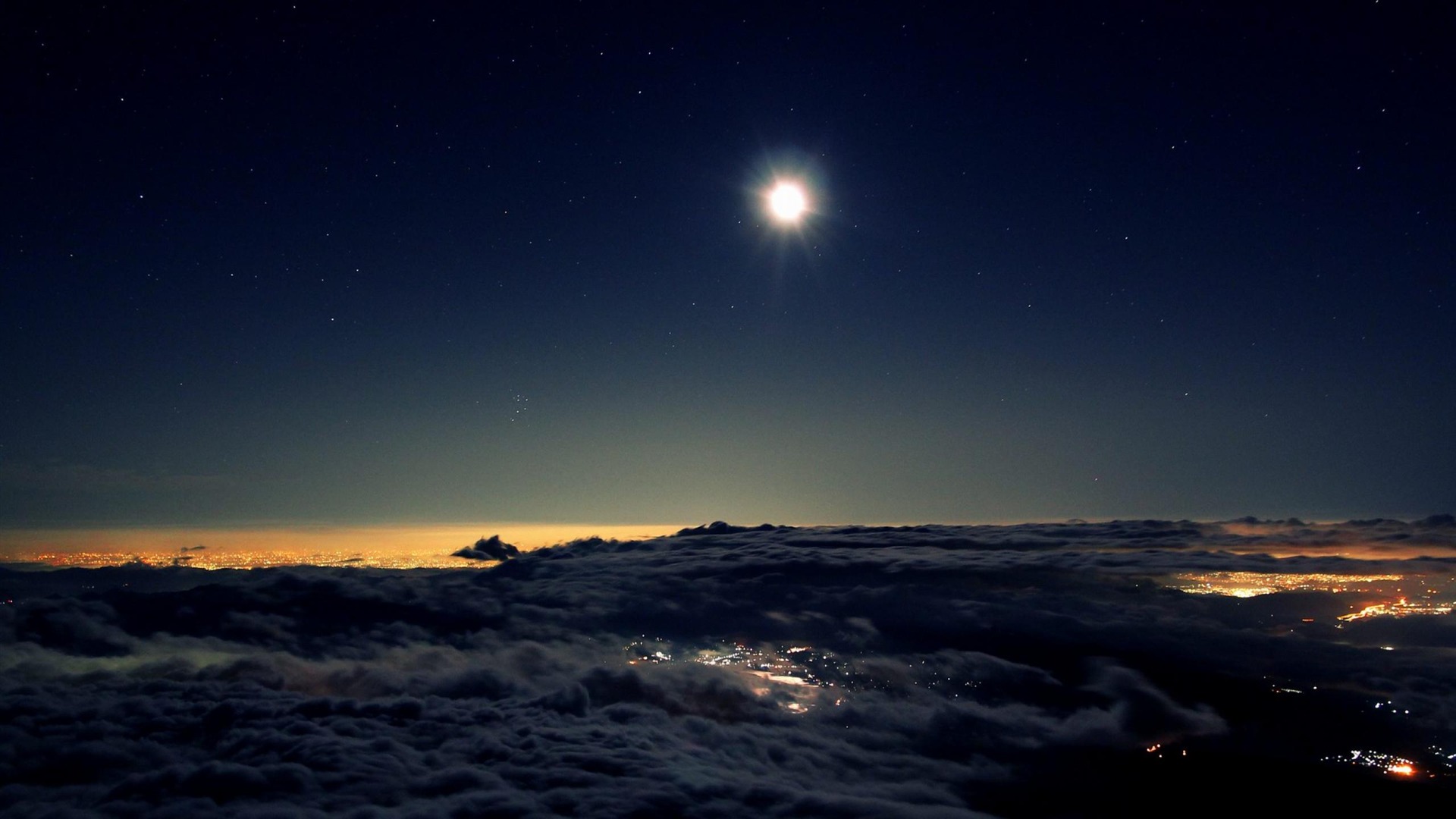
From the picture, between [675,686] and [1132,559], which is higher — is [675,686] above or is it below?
below

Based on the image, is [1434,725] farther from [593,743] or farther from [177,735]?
[177,735]

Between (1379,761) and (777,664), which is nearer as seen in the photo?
(1379,761)

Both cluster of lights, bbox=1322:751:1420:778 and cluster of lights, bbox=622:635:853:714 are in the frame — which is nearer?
cluster of lights, bbox=1322:751:1420:778

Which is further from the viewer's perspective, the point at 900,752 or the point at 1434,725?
the point at 1434,725

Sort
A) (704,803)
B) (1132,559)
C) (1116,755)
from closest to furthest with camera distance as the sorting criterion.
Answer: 1. (704,803)
2. (1116,755)
3. (1132,559)

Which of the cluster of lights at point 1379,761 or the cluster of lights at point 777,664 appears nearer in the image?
the cluster of lights at point 1379,761

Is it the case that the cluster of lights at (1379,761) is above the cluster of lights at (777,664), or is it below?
below

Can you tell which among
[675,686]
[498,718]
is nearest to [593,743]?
[498,718]

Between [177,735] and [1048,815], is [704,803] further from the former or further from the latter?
[177,735]

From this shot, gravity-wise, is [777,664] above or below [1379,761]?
above

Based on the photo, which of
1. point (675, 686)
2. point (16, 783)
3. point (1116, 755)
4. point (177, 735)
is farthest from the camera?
point (675, 686)

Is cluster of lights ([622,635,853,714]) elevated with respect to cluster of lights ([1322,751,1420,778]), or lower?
elevated
